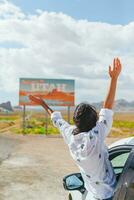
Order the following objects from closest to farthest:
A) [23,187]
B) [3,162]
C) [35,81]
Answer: [23,187] → [3,162] → [35,81]

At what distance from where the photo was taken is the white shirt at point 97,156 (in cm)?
373

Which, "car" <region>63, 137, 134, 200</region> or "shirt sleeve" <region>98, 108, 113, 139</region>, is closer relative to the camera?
"car" <region>63, 137, 134, 200</region>

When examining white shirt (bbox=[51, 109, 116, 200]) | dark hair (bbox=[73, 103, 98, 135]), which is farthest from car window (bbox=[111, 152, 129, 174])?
dark hair (bbox=[73, 103, 98, 135])

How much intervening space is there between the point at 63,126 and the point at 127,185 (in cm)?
93

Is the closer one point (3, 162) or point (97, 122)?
point (97, 122)

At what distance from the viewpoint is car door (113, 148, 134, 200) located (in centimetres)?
320

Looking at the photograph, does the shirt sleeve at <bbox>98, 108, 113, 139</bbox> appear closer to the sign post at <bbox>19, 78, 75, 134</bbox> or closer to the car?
the car

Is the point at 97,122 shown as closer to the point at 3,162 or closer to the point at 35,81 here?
the point at 3,162

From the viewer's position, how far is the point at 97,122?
3.80 meters

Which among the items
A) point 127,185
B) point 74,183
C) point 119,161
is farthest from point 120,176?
point 119,161

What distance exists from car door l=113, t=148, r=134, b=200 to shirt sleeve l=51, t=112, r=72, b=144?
63 cm

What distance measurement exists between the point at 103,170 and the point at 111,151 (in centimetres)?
65

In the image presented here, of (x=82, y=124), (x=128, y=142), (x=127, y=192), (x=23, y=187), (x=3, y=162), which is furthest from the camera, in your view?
(x=3, y=162)

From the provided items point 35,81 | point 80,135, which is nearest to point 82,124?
point 80,135
